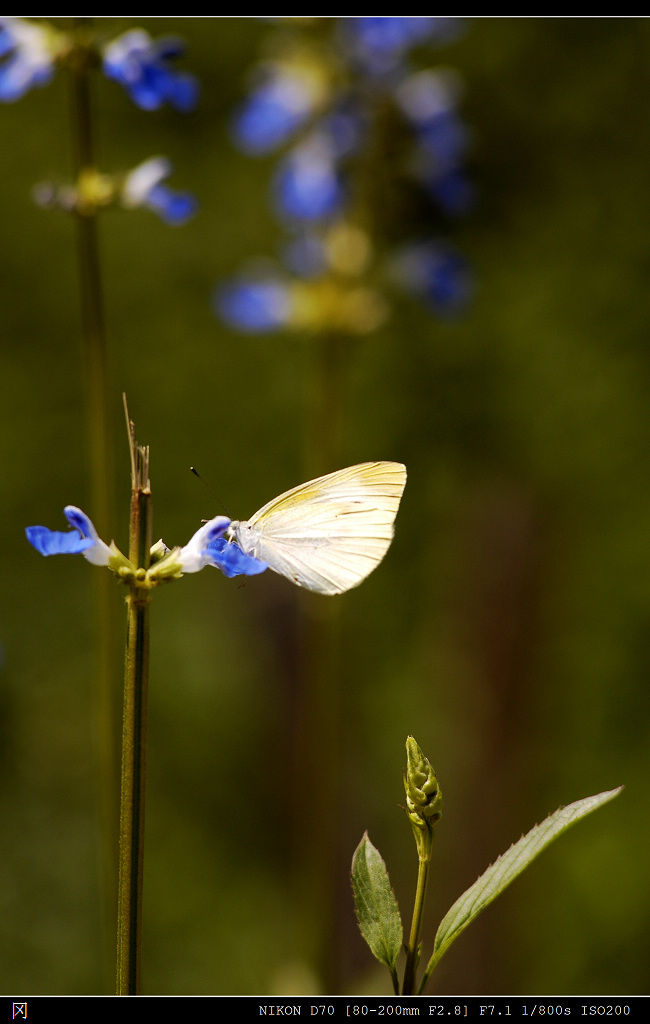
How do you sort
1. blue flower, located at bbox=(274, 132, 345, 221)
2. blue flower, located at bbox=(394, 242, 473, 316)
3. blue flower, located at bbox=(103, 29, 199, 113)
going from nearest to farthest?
1. blue flower, located at bbox=(103, 29, 199, 113)
2. blue flower, located at bbox=(274, 132, 345, 221)
3. blue flower, located at bbox=(394, 242, 473, 316)

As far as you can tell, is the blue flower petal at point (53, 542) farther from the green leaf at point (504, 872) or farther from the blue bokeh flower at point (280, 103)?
the blue bokeh flower at point (280, 103)

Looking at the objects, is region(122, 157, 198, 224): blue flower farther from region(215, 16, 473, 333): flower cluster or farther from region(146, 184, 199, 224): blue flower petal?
region(215, 16, 473, 333): flower cluster

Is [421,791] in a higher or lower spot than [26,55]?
lower

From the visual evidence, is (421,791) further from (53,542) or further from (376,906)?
(53,542)

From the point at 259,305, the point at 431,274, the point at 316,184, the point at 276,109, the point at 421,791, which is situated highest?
the point at 276,109

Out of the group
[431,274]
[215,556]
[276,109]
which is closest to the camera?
[215,556]

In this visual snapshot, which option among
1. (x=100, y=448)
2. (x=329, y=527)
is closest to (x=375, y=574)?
(x=100, y=448)

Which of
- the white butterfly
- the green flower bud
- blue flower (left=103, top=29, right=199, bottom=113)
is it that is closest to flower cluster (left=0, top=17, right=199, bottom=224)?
blue flower (left=103, top=29, right=199, bottom=113)
